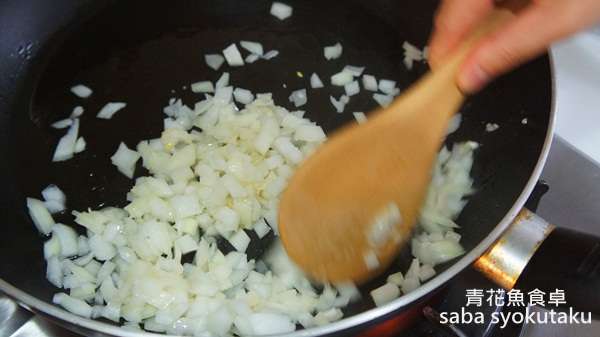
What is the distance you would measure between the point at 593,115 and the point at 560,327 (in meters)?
0.56

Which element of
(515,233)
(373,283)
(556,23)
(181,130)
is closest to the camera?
(556,23)

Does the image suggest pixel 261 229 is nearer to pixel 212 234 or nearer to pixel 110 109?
pixel 212 234

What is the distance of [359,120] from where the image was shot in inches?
52.8

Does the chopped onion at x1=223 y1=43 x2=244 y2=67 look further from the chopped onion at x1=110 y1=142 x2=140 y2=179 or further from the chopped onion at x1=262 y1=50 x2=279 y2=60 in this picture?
the chopped onion at x1=110 y1=142 x2=140 y2=179

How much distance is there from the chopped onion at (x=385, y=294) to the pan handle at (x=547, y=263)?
0.16m

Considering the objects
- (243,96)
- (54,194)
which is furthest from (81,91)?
(243,96)

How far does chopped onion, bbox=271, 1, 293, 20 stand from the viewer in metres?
1.50

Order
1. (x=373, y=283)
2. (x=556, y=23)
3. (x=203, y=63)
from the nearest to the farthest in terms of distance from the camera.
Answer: (x=556, y=23)
(x=373, y=283)
(x=203, y=63)

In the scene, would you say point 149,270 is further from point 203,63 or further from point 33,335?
point 203,63

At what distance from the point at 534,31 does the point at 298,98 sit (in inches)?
25.3

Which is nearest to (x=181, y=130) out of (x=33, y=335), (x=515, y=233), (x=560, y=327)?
(x=33, y=335)

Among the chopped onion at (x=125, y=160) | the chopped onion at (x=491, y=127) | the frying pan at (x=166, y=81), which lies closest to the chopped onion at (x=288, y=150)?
the frying pan at (x=166, y=81)

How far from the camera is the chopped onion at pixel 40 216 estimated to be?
1.16 meters

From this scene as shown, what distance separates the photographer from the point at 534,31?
826mm
